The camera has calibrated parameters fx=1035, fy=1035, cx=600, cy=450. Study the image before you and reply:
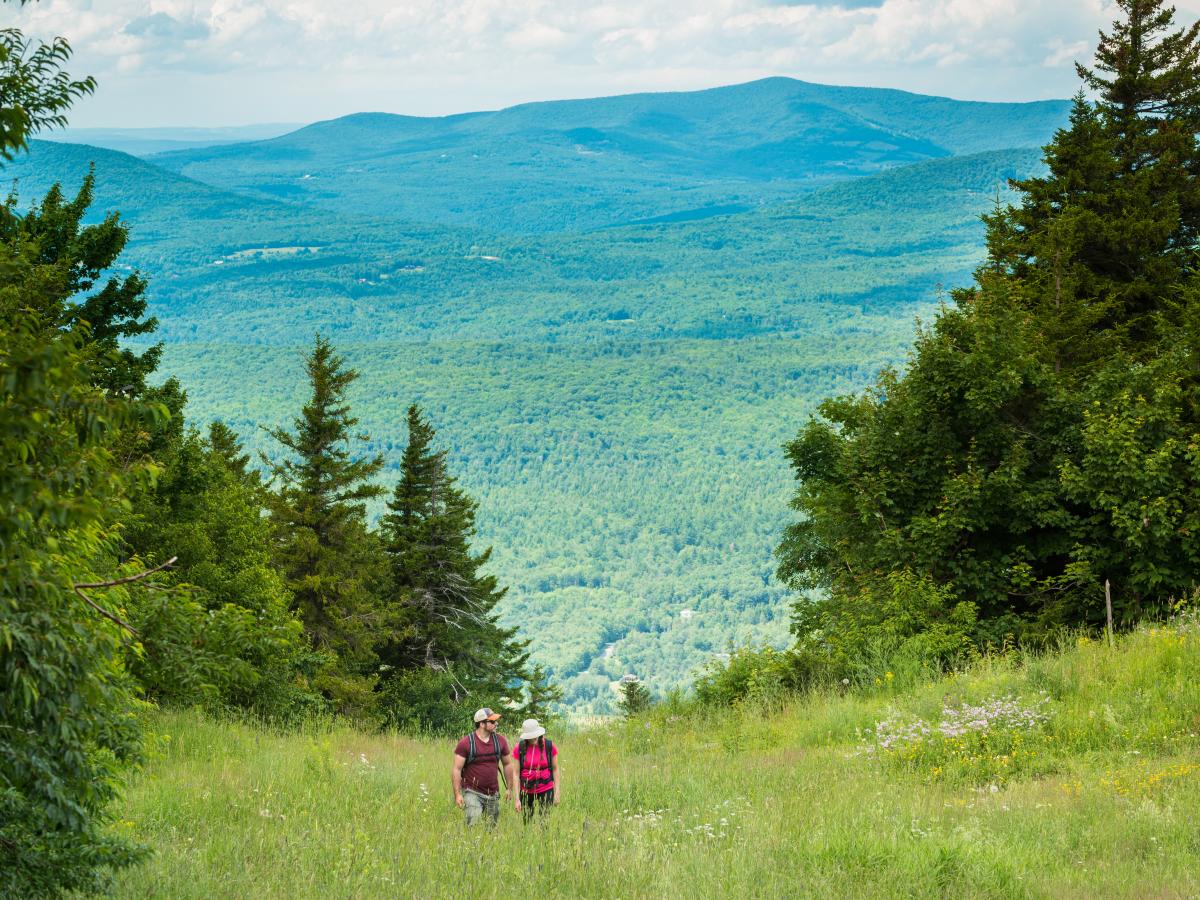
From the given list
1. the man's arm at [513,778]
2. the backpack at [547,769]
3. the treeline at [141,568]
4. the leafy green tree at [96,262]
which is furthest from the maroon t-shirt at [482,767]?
the leafy green tree at [96,262]

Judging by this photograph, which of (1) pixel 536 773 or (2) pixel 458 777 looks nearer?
(2) pixel 458 777

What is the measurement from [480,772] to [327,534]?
23643 millimetres

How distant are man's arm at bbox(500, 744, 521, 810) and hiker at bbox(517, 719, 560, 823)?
6 centimetres

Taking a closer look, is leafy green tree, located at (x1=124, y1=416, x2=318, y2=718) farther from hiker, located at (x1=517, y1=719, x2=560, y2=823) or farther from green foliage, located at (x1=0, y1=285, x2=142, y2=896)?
green foliage, located at (x1=0, y1=285, x2=142, y2=896)

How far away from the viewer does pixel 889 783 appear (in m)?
10.1

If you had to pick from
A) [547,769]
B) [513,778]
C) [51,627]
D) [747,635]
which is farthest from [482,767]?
[747,635]

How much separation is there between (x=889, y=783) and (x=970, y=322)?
10.9 meters

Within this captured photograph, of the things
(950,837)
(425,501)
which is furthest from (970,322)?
(425,501)

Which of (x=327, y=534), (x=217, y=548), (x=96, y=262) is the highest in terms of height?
(x=96, y=262)

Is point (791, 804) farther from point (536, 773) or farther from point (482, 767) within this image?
point (482, 767)

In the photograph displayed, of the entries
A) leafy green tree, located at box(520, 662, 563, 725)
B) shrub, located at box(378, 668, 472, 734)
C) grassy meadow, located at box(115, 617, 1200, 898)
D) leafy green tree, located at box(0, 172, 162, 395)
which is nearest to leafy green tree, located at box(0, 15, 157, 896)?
grassy meadow, located at box(115, 617, 1200, 898)

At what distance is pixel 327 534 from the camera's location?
31516 mm

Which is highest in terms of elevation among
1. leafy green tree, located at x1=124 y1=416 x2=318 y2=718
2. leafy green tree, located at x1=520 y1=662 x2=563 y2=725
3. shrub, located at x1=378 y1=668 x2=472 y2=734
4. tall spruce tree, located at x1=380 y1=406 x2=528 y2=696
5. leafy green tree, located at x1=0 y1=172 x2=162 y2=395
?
leafy green tree, located at x1=0 y1=172 x2=162 y2=395

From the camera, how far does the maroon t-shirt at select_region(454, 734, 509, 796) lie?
901cm
